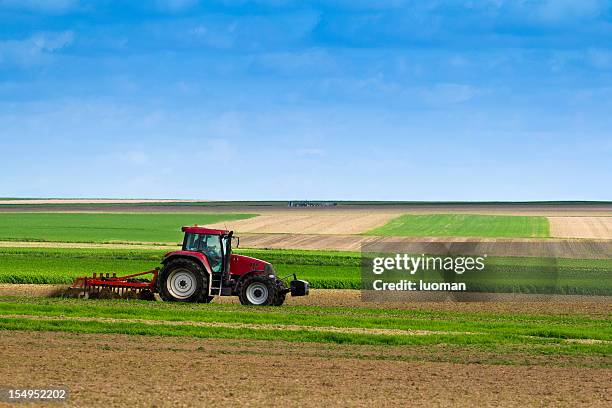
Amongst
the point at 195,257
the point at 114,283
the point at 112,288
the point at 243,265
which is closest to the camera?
the point at 195,257

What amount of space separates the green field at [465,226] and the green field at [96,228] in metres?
19.8

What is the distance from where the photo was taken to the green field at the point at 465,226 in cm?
8538

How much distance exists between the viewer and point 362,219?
11044 centimetres

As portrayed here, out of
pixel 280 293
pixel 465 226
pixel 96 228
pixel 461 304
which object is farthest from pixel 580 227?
pixel 280 293

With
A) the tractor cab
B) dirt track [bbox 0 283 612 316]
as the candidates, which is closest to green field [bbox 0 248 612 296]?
dirt track [bbox 0 283 612 316]

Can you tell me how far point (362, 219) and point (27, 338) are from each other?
289 feet

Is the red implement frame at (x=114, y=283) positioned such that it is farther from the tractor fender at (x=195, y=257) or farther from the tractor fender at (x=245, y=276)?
the tractor fender at (x=245, y=276)

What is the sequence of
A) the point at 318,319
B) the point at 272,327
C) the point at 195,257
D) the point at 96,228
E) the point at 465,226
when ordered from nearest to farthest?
the point at 272,327
the point at 318,319
the point at 195,257
the point at 96,228
the point at 465,226

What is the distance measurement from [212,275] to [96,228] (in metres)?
62.2

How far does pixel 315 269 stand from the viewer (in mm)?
48156

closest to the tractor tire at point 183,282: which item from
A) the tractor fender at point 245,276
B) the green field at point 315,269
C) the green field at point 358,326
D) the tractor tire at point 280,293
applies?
the green field at point 358,326

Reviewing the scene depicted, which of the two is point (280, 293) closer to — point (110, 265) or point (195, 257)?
point (195, 257)

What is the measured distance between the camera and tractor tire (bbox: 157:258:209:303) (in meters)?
30.8

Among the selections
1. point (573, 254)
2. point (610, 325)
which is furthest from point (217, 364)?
point (573, 254)
